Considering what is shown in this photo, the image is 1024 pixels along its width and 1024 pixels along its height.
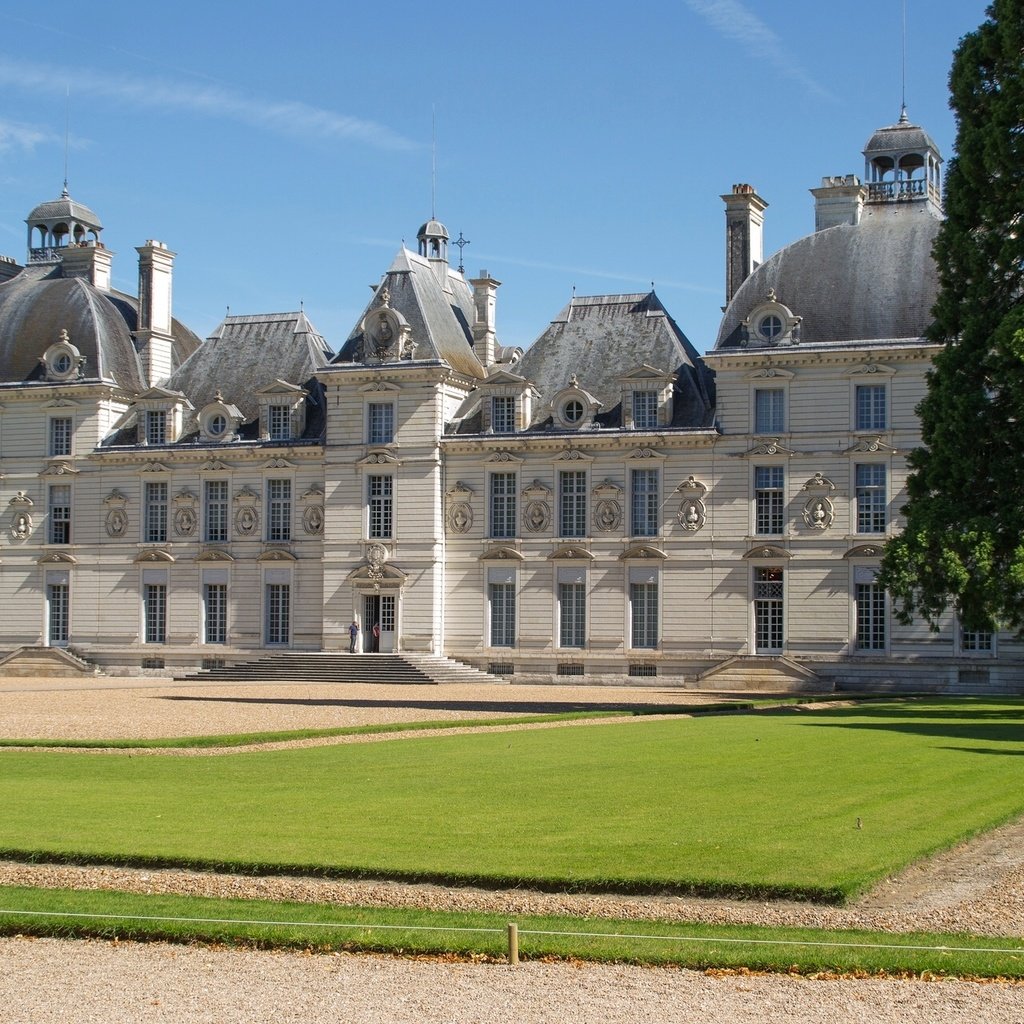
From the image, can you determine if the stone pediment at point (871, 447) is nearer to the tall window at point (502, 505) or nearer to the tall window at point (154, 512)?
the tall window at point (502, 505)

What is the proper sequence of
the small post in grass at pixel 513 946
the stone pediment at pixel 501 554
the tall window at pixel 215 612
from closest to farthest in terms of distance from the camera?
the small post in grass at pixel 513 946, the stone pediment at pixel 501 554, the tall window at pixel 215 612

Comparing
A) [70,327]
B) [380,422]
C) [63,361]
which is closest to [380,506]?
[380,422]

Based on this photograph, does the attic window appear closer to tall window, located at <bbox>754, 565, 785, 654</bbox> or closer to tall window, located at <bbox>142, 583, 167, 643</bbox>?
tall window, located at <bbox>754, 565, 785, 654</bbox>

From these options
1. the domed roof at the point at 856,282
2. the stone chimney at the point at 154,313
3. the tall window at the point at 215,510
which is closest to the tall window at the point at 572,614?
the domed roof at the point at 856,282

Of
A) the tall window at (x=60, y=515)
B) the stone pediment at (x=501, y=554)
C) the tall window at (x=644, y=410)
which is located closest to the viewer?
the tall window at (x=644, y=410)

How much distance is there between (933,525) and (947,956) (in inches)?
757

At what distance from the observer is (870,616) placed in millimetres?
44406

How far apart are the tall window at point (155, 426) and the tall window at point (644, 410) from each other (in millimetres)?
14904

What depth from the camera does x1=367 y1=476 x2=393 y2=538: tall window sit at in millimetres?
49031

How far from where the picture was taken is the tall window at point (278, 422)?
50.7 meters

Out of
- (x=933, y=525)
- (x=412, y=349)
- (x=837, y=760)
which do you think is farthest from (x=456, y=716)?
(x=412, y=349)

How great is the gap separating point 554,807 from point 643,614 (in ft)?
101

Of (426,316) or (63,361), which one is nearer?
(426,316)

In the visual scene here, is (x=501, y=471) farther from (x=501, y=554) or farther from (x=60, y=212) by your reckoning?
(x=60, y=212)
